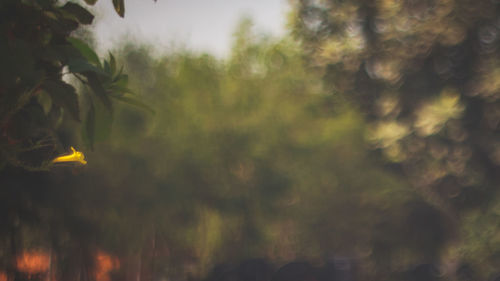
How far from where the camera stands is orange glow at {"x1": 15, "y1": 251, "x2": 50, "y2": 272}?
245 cm

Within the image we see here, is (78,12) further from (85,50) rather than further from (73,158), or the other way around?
(73,158)

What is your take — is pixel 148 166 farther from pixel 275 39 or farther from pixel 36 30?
pixel 36 30

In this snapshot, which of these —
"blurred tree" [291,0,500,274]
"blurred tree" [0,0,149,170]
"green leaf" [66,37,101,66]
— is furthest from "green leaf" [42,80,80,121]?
"blurred tree" [291,0,500,274]

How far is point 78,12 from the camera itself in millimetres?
1913

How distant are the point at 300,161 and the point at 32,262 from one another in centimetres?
1177

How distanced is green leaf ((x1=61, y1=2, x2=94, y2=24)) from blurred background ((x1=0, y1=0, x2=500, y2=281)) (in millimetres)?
1300

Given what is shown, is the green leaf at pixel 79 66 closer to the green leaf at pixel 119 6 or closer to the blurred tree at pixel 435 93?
the green leaf at pixel 119 6

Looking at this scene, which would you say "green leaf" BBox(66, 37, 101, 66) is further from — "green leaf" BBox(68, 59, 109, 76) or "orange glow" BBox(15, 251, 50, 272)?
"orange glow" BBox(15, 251, 50, 272)

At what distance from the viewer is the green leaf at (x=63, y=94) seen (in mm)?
1821

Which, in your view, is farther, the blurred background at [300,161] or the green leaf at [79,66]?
the blurred background at [300,161]

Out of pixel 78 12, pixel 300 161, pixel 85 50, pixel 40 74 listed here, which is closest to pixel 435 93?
pixel 300 161

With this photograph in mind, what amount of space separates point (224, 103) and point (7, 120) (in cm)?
1232

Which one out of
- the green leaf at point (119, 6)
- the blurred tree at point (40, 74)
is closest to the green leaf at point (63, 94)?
the blurred tree at point (40, 74)

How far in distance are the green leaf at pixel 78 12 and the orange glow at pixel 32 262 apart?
123cm
